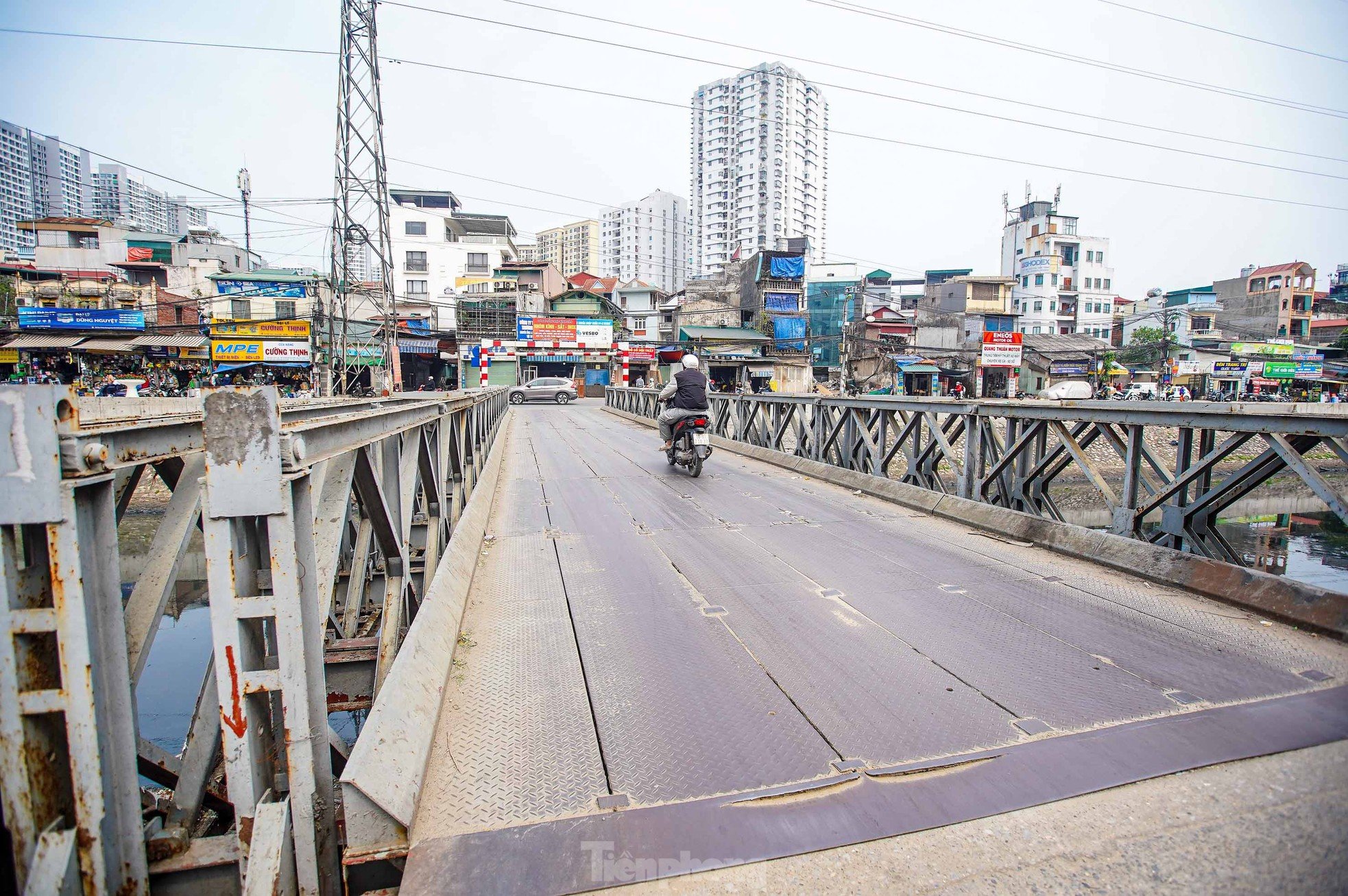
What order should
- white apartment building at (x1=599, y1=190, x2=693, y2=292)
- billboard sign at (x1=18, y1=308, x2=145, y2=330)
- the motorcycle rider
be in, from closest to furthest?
1. the motorcycle rider
2. billboard sign at (x1=18, y1=308, x2=145, y2=330)
3. white apartment building at (x1=599, y1=190, x2=693, y2=292)

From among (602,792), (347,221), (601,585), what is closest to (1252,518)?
(601,585)

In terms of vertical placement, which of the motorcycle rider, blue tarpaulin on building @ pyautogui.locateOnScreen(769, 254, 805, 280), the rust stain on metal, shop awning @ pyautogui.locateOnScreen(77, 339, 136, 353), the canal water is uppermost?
blue tarpaulin on building @ pyautogui.locateOnScreen(769, 254, 805, 280)

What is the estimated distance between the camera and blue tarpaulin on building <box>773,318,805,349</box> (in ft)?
156

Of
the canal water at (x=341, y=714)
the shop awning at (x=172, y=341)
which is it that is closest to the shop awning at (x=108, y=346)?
the shop awning at (x=172, y=341)

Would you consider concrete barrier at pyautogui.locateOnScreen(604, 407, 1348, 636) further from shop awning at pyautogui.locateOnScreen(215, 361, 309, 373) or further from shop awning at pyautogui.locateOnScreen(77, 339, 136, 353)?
shop awning at pyautogui.locateOnScreen(77, 339, 136, 353)

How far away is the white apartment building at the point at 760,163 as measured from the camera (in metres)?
99.3

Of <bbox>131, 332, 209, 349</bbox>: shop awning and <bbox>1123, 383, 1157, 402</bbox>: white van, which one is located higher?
<bbox>131, 332, 209, 349</bbox>: shop awning

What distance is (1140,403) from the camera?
4.53 metres

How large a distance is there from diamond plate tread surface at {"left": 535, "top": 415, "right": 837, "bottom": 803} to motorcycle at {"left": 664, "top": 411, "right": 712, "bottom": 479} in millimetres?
4364

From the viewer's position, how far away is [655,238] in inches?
4934

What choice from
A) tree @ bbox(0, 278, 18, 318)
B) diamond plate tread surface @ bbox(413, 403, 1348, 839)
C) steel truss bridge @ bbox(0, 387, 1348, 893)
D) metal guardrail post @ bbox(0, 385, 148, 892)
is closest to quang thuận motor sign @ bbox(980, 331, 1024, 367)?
steel truss bridge @ bbox(0, 387, 1348, 893)

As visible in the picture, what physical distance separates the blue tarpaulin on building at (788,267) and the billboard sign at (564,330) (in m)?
13.1

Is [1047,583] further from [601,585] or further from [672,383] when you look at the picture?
[672,383]

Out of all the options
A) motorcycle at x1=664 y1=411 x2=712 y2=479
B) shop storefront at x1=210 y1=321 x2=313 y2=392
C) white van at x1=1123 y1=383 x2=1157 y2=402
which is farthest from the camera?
white van at x1=1123 y1=383 x2=1157 y2=402
